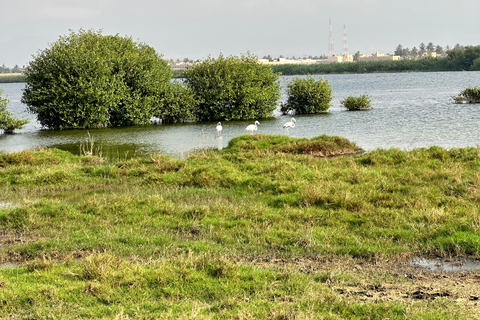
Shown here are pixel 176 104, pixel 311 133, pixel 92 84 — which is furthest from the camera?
pixel 176 104

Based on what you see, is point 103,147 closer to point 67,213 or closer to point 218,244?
point 67,213

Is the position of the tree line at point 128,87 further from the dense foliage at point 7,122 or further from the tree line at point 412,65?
the tree line at point 412,65

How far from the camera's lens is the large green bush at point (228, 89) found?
4541 centimetres

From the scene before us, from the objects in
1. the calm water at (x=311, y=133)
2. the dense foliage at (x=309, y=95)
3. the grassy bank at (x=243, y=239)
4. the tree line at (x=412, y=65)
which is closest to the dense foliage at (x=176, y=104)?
the calm water at (x=311, y=133)

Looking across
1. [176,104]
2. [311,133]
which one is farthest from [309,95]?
[311,133]

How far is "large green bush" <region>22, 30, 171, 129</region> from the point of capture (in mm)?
38469

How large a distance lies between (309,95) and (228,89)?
31.4 ft

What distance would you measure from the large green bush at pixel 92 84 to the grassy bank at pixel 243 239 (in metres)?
19.4

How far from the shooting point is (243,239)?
11320 mm

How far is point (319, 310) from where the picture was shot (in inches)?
290

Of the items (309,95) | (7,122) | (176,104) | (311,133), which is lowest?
(311,133)

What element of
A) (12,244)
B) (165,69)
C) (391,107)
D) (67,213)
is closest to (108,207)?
(67,213)

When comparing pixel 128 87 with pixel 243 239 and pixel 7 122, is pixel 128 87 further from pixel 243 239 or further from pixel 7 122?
pixel 243 239

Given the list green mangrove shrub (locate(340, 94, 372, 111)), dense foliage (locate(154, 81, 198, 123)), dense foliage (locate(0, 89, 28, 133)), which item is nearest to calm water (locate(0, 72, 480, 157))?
dense foliage (locate(0, 89, 28, 133))
